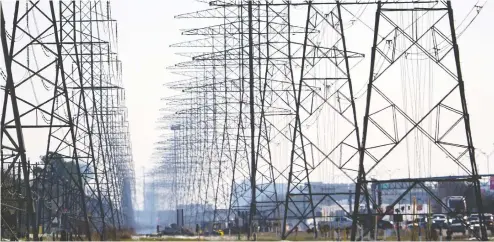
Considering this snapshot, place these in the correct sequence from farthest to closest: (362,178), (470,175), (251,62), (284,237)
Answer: (251,62) < (284,237) < (362,178) < (470,175)

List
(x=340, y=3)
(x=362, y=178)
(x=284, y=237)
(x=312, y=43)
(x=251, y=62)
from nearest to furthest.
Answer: (x=362, y=178)
(x=340, y=3)
(x=312, y=43)
(x=284, y=237)
(x=251, y=62)

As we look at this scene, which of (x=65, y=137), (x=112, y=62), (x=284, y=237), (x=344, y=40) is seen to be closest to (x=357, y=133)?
(x=344, y=40)

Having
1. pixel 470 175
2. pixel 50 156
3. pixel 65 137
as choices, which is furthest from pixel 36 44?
pixel 470 175

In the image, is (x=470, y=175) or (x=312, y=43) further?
(x=312, y=43)

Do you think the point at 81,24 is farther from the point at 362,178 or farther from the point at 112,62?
the point at 362,178

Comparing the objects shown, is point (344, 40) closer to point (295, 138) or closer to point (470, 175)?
point (295, 138)

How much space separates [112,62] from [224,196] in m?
23.6

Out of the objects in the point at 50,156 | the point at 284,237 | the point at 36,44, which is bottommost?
the point at 284,237

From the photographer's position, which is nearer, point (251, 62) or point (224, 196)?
point (251, 62)

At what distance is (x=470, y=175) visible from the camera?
128 ft

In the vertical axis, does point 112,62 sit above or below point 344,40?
above

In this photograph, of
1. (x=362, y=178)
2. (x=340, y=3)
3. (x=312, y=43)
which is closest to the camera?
(x=362, y=178)

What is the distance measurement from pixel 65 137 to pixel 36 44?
6.13 meters

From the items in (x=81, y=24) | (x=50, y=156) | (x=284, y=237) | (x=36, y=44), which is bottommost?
(x=284, y=237)
